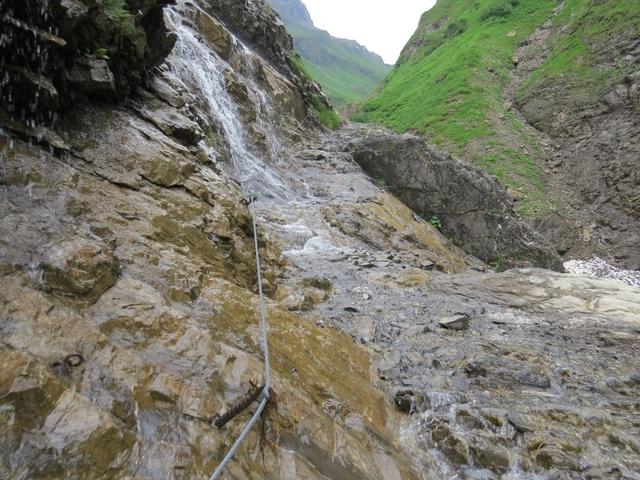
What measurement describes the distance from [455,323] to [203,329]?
5.29 metres

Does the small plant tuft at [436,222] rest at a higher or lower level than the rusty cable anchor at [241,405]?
lower

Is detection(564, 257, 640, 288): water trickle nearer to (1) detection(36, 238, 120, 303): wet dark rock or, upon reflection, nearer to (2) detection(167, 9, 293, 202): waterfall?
(2) detection(167, 9, 293, 202): waterfall

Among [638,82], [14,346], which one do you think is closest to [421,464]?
[14,346]

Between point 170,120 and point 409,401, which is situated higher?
point 170,120

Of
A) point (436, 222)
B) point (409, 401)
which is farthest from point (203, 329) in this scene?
point (436, 222)

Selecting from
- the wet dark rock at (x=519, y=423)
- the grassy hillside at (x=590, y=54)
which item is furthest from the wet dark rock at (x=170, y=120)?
the grassy hillside at (x=590, y=54)

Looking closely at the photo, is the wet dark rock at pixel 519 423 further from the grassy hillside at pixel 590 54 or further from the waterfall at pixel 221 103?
the grassy hillside at pixel 590 54

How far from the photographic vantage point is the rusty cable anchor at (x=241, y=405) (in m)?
3.30

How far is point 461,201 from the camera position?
2008 cm

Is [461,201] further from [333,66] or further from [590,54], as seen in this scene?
[333,66]

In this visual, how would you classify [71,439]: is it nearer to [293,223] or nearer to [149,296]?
[149,296]

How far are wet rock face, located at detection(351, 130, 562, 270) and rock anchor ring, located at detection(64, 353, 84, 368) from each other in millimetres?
18815

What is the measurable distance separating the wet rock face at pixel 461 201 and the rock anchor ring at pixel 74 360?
61.7 ft

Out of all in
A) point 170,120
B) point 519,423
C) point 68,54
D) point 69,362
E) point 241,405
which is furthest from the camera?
point 170,120
